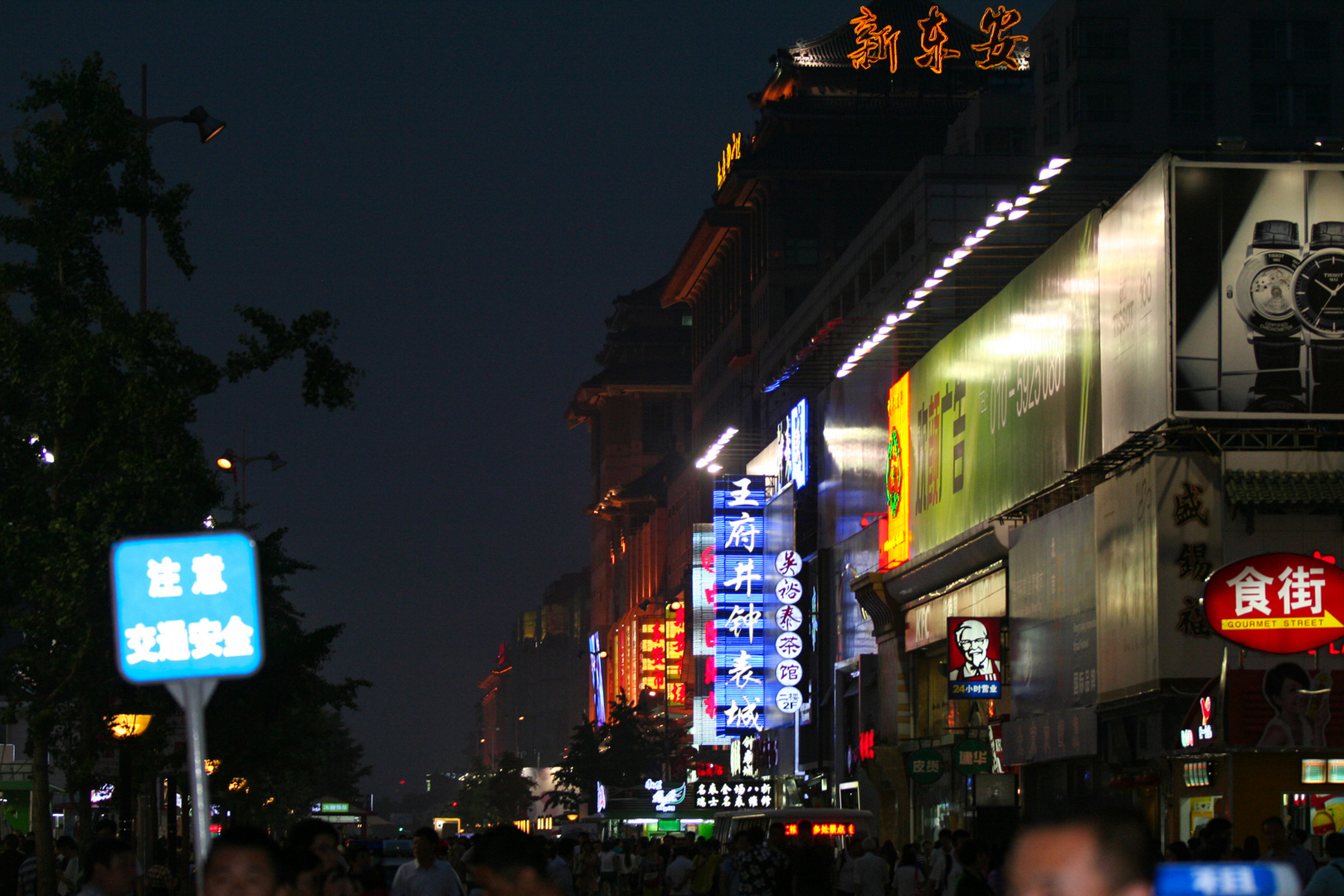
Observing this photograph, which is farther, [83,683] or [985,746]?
[985,746]

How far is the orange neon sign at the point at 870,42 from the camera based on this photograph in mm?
100562

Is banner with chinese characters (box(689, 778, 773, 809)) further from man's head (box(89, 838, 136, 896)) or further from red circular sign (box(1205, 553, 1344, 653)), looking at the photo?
man's head (box(89, 838, 136, 896))

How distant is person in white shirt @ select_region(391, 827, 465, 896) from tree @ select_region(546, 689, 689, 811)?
8517cm

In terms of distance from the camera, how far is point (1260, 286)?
102ft

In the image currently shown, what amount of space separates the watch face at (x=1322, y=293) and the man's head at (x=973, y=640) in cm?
1115

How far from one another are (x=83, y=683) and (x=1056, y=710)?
63.3 feet

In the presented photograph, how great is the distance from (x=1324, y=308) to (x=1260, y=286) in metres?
1.17

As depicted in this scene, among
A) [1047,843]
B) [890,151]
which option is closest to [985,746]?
[1047,843]

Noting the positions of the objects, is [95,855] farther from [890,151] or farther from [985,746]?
[890,151]

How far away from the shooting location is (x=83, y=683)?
878 inches

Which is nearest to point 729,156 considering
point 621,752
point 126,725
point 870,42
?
point 870,42

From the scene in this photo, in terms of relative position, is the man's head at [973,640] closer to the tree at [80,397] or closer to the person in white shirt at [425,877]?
the tree at [80,397]

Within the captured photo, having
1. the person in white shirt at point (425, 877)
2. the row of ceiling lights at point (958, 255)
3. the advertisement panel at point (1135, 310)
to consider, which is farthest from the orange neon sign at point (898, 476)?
the person in white shirt at point (425, 877)

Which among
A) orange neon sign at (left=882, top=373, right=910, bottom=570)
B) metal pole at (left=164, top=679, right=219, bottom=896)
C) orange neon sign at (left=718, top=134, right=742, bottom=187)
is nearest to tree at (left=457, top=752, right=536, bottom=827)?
orange neon sign at (left=718, top=134, right=742, bottom=187)
